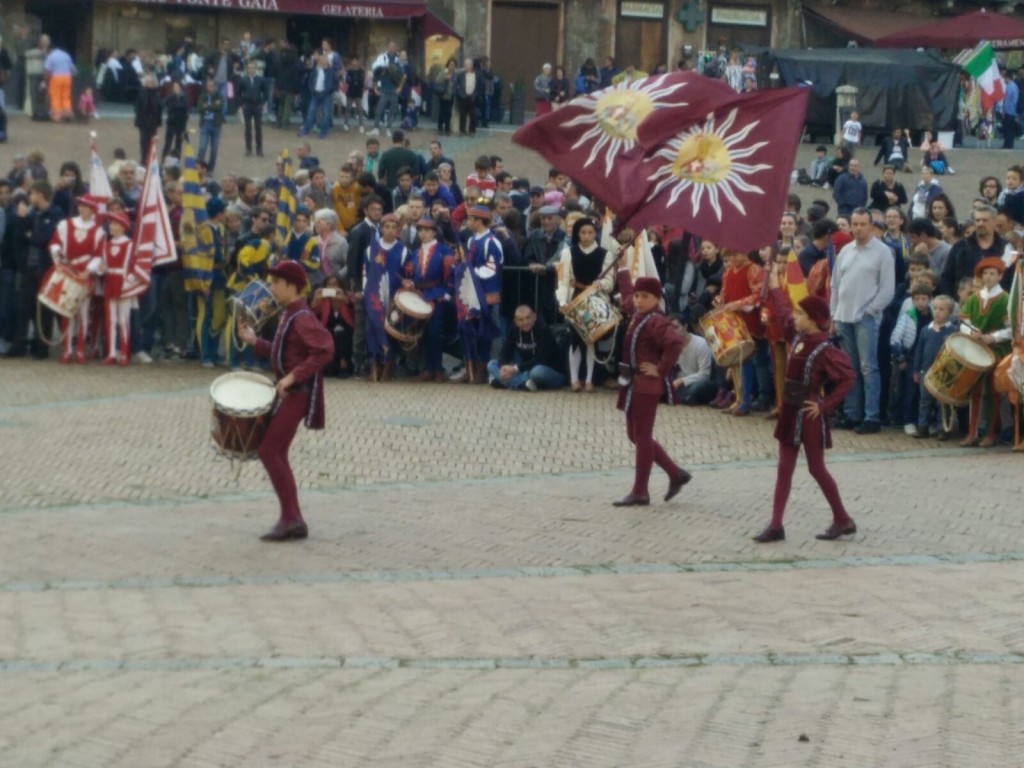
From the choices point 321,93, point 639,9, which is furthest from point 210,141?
point 639,9

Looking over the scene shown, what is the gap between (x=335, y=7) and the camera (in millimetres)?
42219

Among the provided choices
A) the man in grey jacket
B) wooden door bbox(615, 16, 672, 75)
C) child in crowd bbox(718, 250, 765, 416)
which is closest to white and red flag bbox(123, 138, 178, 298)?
child in crowd bbox(718, 250, 765, 416)

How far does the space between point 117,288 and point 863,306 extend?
774 cm

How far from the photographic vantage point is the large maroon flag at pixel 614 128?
1270 centimetres

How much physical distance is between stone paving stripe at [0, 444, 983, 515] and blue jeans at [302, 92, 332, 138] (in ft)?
71.9

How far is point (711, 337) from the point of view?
1700 centimetres

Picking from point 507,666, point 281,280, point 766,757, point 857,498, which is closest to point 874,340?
point 857,498

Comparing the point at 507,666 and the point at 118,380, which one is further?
the point at 118,380

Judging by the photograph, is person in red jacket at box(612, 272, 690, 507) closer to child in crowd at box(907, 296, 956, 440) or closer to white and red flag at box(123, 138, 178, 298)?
child in crowd at box(907, 296, 956, 440)

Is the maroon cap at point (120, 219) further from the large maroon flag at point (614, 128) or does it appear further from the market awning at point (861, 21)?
the market awning at point (861, 21)

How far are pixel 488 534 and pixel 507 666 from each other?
305 cm

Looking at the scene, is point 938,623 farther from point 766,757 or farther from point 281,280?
point 281,280

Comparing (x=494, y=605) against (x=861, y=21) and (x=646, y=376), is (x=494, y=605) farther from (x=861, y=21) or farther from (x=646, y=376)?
(x=861, y=21)

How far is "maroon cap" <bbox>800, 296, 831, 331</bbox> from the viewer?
11.8 metres
